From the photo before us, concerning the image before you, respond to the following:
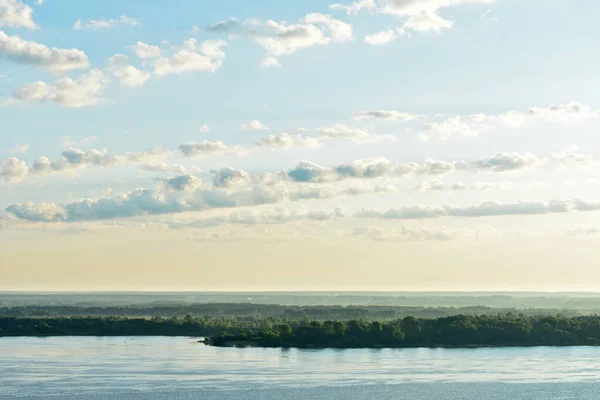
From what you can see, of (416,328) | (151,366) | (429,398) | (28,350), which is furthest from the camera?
(416,328)

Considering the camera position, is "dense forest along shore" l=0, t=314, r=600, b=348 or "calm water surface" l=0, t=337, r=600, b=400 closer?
"calm water surface" l=0, t=337, r=600, b=400

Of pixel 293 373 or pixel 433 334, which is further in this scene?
pixel 433 334

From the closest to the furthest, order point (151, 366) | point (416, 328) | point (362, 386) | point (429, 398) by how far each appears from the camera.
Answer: point (429, 398) → point (362, 386) → point (151, 366) → point (416, 328)

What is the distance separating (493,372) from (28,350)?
56.8 meters

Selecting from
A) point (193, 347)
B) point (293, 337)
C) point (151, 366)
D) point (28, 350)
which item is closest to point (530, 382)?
point (151, 366)

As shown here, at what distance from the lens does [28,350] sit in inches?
4407

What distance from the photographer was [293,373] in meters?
84.0

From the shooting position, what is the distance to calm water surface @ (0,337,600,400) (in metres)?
71.2

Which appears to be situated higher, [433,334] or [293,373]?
[433,334]

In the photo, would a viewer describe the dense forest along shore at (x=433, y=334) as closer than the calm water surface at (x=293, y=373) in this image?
No

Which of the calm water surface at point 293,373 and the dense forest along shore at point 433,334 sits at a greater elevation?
the dense forest along shore at point 433,334

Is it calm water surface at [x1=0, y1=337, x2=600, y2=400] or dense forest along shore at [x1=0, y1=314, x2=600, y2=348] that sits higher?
dense forest along shore at [x1=0, y1=314, x2=600, y2=348]

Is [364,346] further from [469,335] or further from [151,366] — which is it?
[151,366]

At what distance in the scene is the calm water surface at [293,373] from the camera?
7119cm
